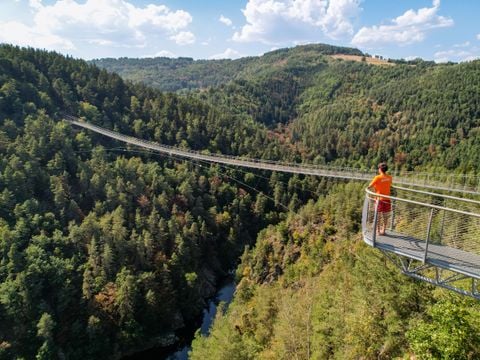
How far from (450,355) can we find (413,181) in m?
28.3

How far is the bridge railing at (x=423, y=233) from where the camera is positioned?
Answer: 793 centimetres

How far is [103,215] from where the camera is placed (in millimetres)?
48594

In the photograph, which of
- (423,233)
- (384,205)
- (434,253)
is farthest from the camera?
(423,233)

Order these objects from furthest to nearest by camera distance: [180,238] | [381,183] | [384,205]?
1. [180,238]
2. [381,183]
3. [384,205]

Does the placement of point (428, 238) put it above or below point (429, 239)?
above

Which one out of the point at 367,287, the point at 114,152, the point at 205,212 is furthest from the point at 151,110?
the point at 367,287

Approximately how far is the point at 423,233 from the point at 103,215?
45518 millimetres

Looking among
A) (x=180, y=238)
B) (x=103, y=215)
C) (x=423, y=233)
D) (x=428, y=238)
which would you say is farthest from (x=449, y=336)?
(x=103, y=215)

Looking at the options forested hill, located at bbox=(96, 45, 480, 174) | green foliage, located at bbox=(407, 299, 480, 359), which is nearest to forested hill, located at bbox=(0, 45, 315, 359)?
forested hill, located at bbox=(96, 45, 480, 174)

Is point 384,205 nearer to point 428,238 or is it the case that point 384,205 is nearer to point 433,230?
point 428,238

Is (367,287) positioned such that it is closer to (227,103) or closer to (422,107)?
(422,107)

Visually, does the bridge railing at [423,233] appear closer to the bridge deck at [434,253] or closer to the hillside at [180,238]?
the bridge deck at [434,253]

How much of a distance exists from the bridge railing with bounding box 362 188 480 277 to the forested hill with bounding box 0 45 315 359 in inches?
1280

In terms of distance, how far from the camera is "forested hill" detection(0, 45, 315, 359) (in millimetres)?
35844
